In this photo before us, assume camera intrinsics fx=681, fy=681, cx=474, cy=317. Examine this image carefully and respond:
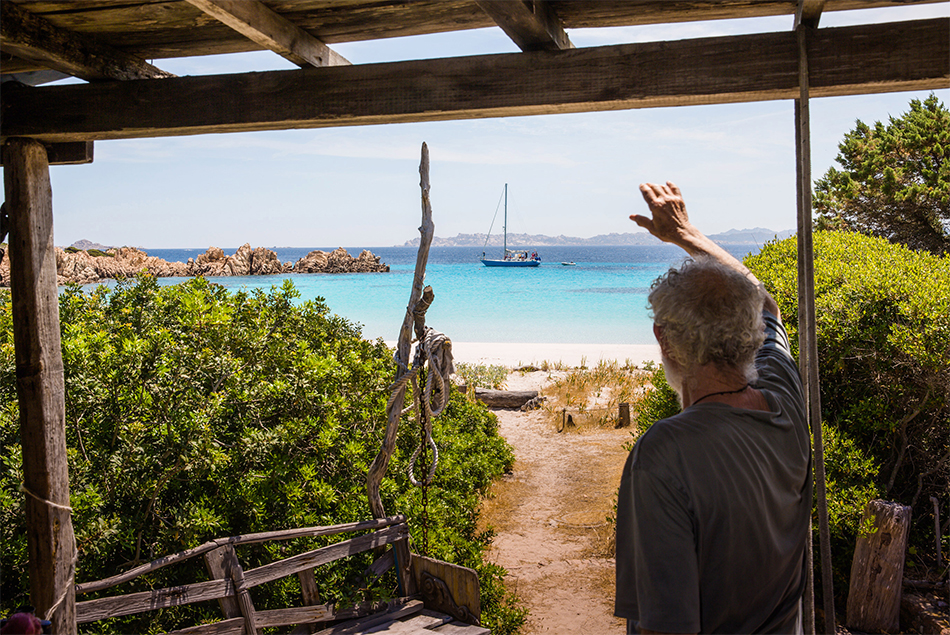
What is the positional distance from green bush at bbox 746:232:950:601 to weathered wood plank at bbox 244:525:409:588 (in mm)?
2545

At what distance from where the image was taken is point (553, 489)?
738cm

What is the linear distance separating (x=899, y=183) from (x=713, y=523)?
12916 millimetres

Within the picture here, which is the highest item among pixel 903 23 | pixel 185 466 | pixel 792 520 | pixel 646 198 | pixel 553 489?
pixel 903 23

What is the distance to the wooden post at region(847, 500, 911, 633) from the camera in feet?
12.2

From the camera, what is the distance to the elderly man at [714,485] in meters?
1.29

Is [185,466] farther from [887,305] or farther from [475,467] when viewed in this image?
[887,305]

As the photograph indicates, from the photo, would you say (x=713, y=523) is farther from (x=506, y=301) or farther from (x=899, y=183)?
(x=506, y=301)

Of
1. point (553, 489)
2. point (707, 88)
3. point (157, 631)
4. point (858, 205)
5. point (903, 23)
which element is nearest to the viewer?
point (903, 23)

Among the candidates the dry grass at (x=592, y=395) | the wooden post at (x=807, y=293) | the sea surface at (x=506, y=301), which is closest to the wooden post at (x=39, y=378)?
the wooden post at (x=807, y=293)

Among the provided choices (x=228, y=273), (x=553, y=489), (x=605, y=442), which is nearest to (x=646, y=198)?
(x=553, y=489)

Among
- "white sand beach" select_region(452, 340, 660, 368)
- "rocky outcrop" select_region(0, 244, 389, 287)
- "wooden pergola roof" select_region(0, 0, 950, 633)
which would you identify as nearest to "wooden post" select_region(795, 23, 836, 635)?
"wooden pergola roof" select_region(0, 0, 950, 633)

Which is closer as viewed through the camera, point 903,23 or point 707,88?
point 903,23

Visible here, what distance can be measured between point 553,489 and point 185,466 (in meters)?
Answer: 4.55

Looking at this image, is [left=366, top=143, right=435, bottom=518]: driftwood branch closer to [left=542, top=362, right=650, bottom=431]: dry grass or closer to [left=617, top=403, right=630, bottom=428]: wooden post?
[left=542, top=362, right=650, bottom=431]: dry grass
